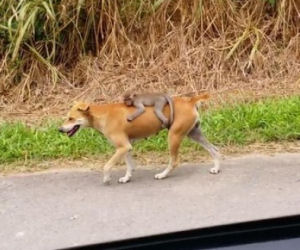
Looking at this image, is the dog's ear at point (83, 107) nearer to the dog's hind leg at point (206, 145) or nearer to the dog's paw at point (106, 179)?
the dog's paw at point (106, 179)

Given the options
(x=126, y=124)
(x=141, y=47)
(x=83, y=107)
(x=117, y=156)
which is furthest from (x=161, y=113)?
A: (x=141, y=47)

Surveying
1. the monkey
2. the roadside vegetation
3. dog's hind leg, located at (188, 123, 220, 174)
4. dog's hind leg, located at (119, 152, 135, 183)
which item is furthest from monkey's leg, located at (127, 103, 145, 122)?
the roadside vegetation

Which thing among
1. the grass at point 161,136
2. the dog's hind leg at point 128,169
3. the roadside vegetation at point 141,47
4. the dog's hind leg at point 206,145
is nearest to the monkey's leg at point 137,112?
the dog's hind leg at point 128,169

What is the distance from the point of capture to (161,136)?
6352 millimetres

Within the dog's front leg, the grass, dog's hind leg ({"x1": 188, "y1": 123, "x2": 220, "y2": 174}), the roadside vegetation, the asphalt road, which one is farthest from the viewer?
the roadside vegetation

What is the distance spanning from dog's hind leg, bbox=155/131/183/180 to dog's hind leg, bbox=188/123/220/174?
217 mm

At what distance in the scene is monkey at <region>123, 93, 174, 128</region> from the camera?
5.44m

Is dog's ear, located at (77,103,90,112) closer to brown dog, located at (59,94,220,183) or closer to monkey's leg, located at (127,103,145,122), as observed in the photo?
brown dog, located at (59,94,220,183)

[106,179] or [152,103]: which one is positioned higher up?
[152,103]

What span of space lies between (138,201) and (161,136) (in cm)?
127

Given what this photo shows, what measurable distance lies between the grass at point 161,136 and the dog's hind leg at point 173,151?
0.56m

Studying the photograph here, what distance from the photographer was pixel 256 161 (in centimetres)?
586

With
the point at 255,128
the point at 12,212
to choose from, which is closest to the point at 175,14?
the point at 255,128

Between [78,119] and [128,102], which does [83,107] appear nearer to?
[78,119]
